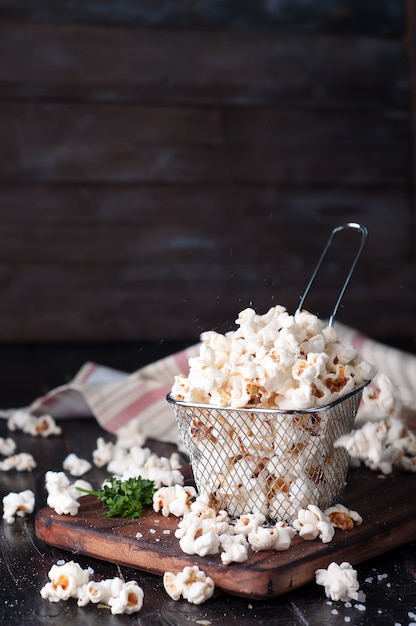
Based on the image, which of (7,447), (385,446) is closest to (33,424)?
(7,447)

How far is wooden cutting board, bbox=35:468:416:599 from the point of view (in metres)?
1.03

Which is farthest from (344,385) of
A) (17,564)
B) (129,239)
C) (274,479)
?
(129,239)

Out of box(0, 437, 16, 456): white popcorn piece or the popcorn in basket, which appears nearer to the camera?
the popcorn in basket

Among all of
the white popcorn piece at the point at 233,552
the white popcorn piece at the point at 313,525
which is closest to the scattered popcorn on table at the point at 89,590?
the white popcorn piece at the point at 233,552

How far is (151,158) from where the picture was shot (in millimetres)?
3199

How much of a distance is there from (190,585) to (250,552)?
0.27 feet

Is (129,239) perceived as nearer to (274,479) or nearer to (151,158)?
(151,158)

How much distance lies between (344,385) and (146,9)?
7.57ft

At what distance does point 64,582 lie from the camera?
1062 mm

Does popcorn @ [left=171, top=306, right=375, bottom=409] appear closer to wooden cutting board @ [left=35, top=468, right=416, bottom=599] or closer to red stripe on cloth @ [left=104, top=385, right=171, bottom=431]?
wooden cutting board @ [left=35, top=468, right=416, bottom=599]

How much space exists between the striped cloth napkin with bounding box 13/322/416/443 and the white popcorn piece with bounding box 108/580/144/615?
0.72 metres

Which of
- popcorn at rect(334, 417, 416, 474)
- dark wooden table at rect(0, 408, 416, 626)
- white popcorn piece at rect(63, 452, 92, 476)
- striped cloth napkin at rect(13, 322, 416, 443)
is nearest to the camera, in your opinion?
dark wooden table at rect(0, 408, 416, 626)

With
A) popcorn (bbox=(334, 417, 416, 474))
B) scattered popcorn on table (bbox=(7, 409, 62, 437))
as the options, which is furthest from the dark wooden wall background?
popcorn (bbox=(334, 417, 416, 474))

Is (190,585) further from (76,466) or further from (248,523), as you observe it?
(76,466)
